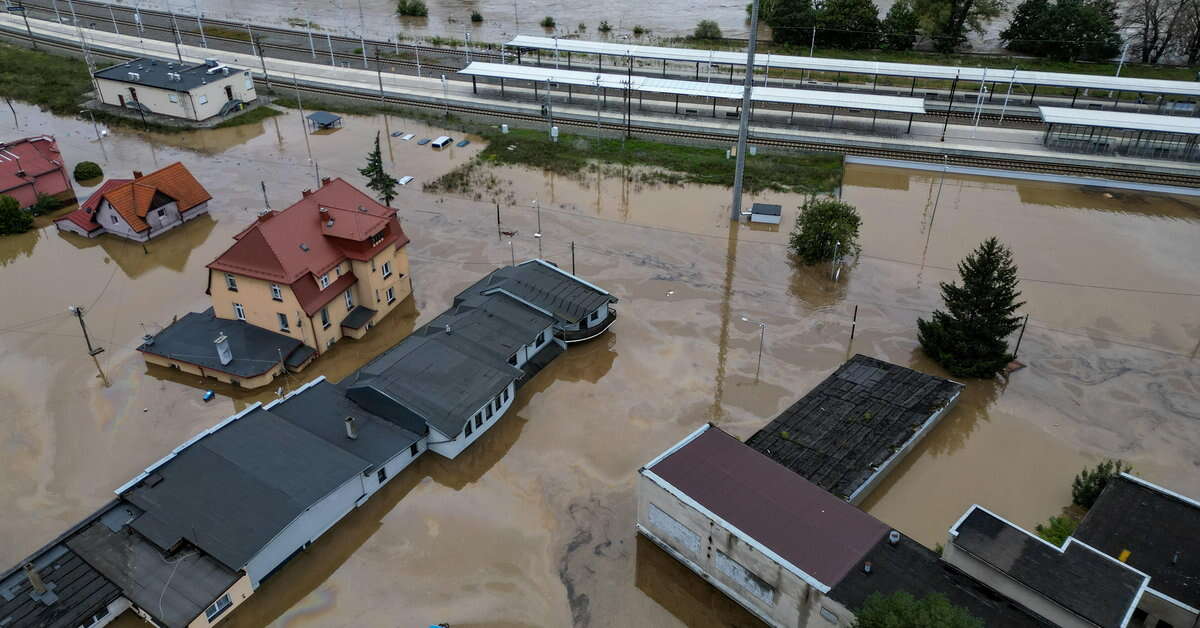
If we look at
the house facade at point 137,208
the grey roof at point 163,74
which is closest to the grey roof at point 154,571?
the house facade at point 137,208

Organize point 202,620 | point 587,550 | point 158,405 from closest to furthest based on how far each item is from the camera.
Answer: point 202,620 → point 587,550 → point 158,405

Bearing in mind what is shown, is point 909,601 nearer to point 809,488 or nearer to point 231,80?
point 809,488

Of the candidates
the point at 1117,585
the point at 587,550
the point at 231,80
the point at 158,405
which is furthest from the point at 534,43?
the point at 1117,585

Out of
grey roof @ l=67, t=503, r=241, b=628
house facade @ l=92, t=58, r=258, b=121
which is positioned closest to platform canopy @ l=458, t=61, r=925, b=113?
house facade @ l=92, t=58, r=258, b=121

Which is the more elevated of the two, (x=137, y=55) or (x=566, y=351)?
(x=137, y=55)

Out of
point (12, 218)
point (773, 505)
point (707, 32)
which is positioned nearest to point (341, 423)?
point (773, 505)

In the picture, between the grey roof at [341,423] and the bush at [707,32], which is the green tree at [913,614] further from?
the bush at [707,32]

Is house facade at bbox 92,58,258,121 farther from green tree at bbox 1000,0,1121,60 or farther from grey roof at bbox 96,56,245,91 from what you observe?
green tree at bbox 1000,0,1121,60

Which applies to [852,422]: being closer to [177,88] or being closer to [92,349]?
[92,349]

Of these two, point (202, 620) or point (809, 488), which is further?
point (809, 488)
